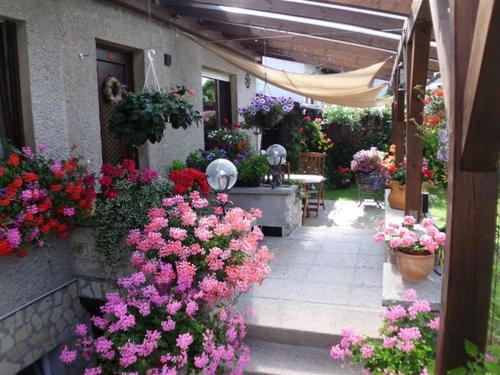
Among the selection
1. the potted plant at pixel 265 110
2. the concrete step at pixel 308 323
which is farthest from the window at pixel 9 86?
the potted plant at pixel 265 110

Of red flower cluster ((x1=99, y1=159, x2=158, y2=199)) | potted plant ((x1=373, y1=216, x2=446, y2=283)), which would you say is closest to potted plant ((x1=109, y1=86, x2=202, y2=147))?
red flower cluster ((x1=99, y1=159, x2=158, y2=199))

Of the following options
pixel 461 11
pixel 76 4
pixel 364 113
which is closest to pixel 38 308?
pixel 76 4

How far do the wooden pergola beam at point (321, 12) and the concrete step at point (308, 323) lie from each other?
3067 mm

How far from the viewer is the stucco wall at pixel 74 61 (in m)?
3.40

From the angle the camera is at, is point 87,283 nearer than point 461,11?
No

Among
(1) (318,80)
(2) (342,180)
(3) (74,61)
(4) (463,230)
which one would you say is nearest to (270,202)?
(1) (318,80)

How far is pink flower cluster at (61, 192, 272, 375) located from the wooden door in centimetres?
191

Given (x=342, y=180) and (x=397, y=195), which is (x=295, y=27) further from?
(x=342, y=180)

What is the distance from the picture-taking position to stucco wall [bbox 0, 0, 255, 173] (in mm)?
3402

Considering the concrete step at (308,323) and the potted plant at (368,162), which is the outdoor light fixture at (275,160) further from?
the concrete step at (308,323)

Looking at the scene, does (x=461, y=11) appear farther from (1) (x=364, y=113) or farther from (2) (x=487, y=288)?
(1) (x=364, y=113)

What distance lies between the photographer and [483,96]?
1.30 meters

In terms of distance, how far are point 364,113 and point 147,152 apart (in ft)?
28.7

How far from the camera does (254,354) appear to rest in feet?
10.1
